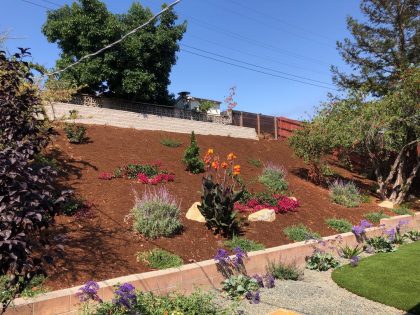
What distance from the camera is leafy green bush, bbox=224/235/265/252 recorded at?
694cm

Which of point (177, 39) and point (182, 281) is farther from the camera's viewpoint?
point (177, 39)

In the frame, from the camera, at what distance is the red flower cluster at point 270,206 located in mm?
8955

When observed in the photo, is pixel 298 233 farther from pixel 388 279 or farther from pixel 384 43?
pixel 384 43

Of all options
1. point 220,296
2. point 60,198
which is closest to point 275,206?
point 220,296

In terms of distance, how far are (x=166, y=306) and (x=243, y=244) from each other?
2682 millimetres

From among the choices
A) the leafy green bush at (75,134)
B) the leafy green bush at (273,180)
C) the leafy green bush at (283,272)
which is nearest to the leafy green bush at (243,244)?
the leafy green bush at (283,272)

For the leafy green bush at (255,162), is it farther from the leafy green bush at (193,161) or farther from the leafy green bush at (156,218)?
the leafy green bush at (156,218)

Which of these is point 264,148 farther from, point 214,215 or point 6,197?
point 6,197

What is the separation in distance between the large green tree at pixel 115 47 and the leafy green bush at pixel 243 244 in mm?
14376

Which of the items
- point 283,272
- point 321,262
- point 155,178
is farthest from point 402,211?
point 155,178

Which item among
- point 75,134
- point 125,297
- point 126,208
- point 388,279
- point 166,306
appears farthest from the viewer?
point 75,134

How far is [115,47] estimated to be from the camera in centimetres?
2006

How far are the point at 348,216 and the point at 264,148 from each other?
7130 mm

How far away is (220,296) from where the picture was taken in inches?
221
